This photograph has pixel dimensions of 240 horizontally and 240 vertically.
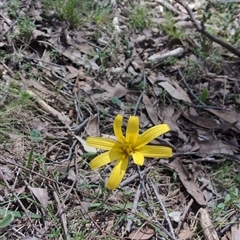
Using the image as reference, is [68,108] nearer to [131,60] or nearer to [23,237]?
[131,60]

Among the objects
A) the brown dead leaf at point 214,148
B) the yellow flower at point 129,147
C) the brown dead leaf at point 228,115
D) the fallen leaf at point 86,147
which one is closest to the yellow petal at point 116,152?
the yellow flower at point 129,147

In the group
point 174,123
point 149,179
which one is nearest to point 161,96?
point 174,123

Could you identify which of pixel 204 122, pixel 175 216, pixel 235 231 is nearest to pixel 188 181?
pixel 175 216

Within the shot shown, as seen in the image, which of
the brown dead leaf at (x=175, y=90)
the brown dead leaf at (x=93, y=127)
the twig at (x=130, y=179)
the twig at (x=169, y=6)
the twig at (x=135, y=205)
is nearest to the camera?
the twig at (x=135, y=205)

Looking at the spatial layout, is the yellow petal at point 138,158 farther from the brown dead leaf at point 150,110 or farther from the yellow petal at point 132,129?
the brown dead leaf at point 150,110

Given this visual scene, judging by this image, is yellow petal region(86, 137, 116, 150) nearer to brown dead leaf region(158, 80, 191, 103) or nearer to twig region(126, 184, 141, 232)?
twig region(126, 184, 141, 232)

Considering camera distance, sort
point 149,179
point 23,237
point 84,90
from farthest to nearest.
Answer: point 84,90
point 149,179
point 23,237

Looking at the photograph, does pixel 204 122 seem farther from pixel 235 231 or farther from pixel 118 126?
pixel 118 126
